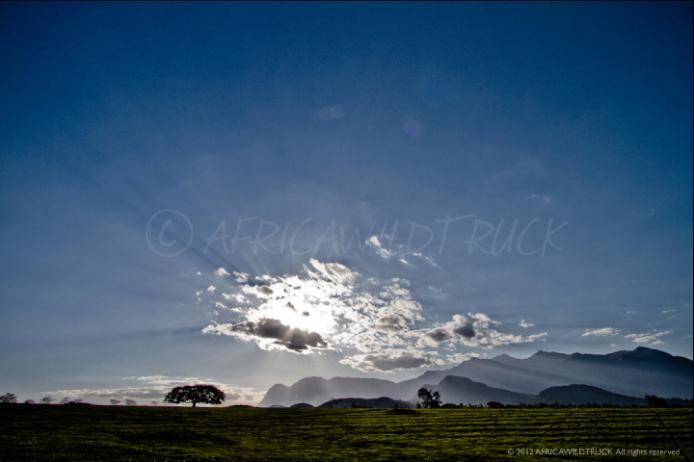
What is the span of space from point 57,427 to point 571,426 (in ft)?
226

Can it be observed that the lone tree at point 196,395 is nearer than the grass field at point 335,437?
No

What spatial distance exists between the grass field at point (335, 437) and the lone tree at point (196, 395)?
3005 inches

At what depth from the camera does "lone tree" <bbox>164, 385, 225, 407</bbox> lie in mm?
144625

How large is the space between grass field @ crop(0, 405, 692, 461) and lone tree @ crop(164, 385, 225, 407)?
250 ft

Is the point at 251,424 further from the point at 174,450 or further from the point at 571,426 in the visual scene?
the point at 571,426

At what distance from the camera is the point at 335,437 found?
52500 millimetres

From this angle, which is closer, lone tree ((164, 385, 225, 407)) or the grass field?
the grass field

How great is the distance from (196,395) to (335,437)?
116 metres

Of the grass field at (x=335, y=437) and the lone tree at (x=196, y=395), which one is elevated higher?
the grass field at (x=335, y=437)

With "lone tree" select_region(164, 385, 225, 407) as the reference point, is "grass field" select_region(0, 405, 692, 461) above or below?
above

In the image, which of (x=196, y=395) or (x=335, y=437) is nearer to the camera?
(x=335, y=437)

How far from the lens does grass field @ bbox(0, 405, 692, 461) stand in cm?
3347

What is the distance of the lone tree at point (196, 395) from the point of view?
14462 cm

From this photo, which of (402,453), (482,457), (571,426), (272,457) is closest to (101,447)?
(272,457)
